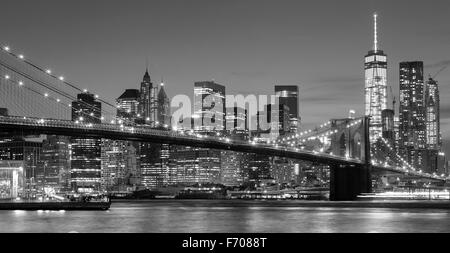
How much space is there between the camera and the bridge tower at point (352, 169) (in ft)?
221

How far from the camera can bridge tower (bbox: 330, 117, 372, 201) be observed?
67500mm

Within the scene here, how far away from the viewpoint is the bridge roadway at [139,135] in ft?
173

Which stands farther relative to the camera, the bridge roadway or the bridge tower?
the bridge tower

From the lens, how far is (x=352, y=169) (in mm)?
69312

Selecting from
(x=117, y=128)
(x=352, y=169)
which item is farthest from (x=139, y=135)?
(x=352, y=169)

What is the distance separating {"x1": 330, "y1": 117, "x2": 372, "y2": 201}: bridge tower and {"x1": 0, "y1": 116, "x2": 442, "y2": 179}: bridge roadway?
0.70 m

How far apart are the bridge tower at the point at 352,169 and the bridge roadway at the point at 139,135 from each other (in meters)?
0.70

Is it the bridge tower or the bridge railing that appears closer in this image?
the bridge railing

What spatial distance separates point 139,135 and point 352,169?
69.5ft

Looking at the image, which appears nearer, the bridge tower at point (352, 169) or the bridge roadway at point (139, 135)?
the bridge roadway at point (139, 135)
